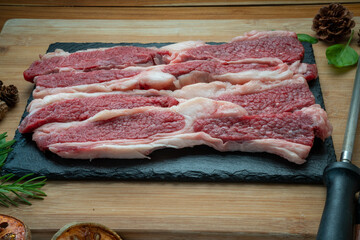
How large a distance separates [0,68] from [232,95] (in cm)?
176

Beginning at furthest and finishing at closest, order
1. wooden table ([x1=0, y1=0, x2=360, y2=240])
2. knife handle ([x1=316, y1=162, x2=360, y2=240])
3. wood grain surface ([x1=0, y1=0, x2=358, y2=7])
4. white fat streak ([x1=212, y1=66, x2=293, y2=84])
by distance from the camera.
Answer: wood grain surface ([x1=0, y1=0, x2=358, y2=7])
white fat streak ([x1=212, y1=66, x2=293, y2=84])
wooden table ([x1=0, y1=0, x2=360, y2=240])
knife handle ([x1=316, y1=162, x2=360, y2=240])

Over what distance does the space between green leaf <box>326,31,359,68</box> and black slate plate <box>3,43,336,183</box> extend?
0.77 metres

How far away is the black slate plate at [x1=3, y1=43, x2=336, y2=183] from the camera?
2383mm

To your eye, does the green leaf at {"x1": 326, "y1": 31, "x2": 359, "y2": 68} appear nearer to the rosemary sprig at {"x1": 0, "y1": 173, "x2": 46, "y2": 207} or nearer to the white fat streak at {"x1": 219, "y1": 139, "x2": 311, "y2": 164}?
the white fat streak at {"x1": 219, "y1": 139, "x2": 311, "y2": 164}

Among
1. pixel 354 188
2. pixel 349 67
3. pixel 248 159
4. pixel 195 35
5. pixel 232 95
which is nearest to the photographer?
pixel 354 188

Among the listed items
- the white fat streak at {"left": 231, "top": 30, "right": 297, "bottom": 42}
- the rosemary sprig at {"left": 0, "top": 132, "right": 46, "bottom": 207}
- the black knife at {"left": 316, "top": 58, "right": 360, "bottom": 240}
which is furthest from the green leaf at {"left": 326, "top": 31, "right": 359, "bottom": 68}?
the rosemary sprig at {"left": 0, "top": 132, "right": 46, "bottom": 207}

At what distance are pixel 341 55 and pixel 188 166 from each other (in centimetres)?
146

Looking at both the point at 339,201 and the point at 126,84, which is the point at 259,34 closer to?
the point at 126,84

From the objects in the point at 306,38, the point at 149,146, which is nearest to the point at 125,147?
the point at 149,146

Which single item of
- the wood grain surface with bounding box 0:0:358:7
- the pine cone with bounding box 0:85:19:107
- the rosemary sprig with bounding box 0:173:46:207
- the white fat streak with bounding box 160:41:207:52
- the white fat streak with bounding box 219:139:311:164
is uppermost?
the wood grain surface with bounding box 0:0:358:7

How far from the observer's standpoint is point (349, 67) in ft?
10.0

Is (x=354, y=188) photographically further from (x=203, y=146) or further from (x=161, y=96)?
(x=161, y=96)

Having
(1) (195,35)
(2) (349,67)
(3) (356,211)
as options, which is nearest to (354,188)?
(3) (356,211)

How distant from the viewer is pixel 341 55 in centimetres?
308
